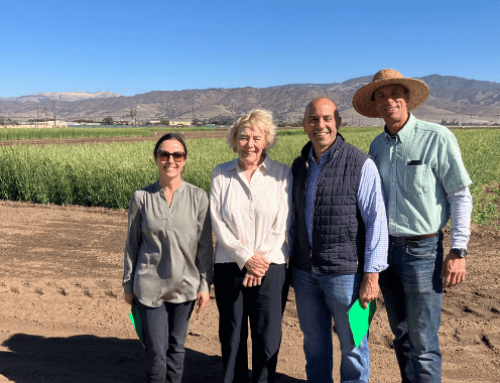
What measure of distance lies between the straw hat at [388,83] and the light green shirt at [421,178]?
9.1 inches

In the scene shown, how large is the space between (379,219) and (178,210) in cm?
114

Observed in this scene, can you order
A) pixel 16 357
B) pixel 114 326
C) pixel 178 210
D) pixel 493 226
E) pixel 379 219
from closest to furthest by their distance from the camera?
pixel 379 219 → pixel 178 210 → pixel 16 357 → pixel 114 326 → pixel 493 226

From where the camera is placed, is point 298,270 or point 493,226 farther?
point 493,226

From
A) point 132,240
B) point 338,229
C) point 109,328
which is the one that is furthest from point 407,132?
point 109,328

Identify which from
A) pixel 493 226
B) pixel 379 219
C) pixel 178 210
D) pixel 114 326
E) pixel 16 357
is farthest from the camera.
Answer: pixel 493 226

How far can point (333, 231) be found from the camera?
2.55 metres

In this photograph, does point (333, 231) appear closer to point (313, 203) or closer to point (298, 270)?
point (313, 203)

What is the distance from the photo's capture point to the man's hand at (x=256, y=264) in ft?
8.64

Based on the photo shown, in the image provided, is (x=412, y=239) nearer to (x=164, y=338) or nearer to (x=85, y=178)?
(x=164, y=338)

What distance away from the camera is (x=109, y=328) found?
4.59 meters

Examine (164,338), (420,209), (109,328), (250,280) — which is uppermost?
(420,209)

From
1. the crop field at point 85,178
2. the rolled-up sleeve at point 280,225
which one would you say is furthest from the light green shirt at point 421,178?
the crop field at point 85,178

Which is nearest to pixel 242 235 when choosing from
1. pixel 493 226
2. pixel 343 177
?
pixel 343 177

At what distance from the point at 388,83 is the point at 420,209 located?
77 centimetres
